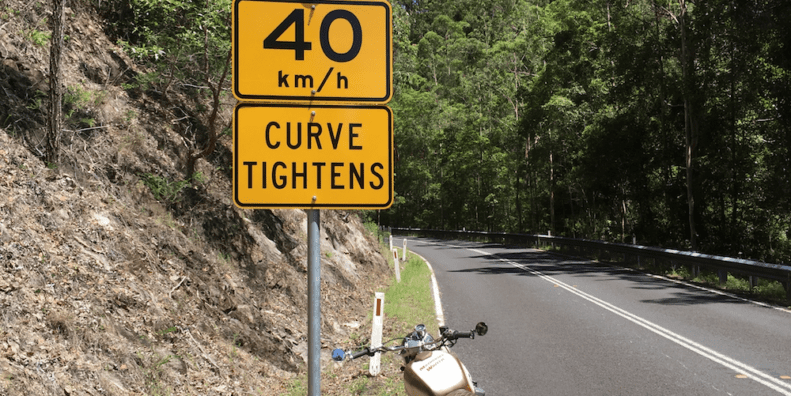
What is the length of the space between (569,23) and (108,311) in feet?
122

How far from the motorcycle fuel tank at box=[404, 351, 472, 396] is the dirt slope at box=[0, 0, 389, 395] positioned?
2.86m

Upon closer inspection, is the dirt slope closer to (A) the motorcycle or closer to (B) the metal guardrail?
(A) the motorcycle

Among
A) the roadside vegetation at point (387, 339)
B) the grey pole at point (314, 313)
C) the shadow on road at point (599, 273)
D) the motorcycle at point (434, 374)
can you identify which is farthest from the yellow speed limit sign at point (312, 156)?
the shadow on road at point (599, 273)

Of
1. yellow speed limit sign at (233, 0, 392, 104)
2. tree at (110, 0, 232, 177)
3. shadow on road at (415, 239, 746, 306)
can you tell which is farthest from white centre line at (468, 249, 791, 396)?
tree at (110, 0, 232, 177)

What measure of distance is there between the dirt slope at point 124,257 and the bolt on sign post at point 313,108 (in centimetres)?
297

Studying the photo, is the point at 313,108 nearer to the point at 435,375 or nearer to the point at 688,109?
the point at 435,375

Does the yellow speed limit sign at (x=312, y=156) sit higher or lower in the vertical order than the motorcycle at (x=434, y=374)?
higher

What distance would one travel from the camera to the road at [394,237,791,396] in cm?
793

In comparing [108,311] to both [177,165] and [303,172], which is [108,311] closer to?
[303,172]

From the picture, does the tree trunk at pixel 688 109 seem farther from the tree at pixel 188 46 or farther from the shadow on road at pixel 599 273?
A: the tree at pixel 188 46

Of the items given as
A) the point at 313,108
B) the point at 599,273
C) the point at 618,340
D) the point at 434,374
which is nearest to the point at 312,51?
the point at 313,108

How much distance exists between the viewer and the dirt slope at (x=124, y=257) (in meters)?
5.63

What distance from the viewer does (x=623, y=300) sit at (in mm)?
15172

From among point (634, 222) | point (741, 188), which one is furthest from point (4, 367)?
point (634, 222)
